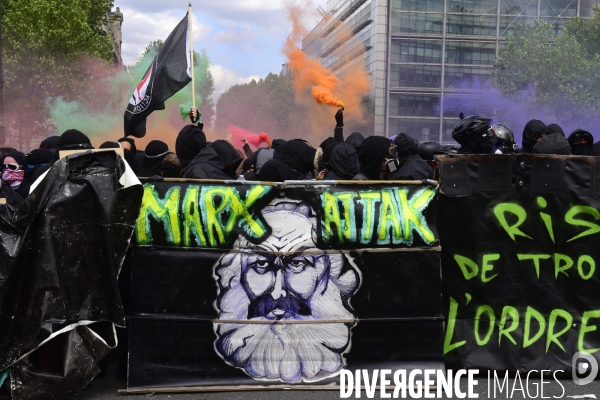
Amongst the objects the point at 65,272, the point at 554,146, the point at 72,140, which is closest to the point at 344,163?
the point at 554,146

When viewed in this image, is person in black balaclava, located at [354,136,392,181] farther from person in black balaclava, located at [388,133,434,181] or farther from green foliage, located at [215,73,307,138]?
green foliage, located at [215,73,307,138]

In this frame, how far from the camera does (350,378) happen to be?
5.14 m

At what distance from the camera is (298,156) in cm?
790

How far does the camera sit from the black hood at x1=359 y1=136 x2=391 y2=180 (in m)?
6.81

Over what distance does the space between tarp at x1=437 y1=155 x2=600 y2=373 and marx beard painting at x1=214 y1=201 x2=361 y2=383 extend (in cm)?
87

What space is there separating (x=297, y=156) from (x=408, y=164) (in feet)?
5.09

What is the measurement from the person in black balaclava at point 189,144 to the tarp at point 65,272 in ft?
5.66

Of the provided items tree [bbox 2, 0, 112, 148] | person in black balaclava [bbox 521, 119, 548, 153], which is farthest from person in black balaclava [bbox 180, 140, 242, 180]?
tree [bbox 2, 0, 112, 148]

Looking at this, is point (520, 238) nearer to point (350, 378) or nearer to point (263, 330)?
point (350, 378)

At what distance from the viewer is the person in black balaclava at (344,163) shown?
7395 millimetres

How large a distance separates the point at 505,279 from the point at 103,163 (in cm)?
303

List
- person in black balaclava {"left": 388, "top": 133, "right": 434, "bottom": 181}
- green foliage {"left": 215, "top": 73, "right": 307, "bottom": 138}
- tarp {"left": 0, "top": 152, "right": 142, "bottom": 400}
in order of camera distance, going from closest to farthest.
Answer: tarp {"left": 0, "top": 152, "right": 142, "bottom": 400}
person in black balaclava {"left": 388, "top": 133, "right": 434, "bottom": 181}
green foliage {"left": 215, "top": 73, "right": 307, "bottom": 138}

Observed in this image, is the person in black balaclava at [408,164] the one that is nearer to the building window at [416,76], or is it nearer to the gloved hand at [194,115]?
the gloved hand at [194,115]

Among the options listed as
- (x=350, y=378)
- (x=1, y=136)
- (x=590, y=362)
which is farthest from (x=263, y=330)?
(x=1, y=136)
